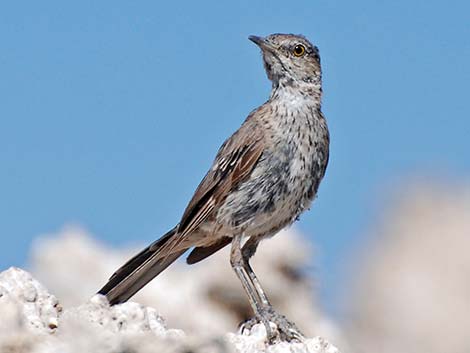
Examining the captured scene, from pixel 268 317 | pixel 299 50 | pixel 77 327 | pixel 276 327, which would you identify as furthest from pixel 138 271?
pixel 77 327

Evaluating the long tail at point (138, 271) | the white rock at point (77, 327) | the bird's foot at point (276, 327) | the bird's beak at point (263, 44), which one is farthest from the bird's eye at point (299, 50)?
the white rock at point (77, 327)

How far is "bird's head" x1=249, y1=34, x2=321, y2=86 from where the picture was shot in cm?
1209

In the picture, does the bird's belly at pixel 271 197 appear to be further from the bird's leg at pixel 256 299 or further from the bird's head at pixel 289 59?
the bird's head at pixel 289 59

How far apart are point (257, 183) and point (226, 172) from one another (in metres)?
0.32

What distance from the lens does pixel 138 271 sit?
37.3ft

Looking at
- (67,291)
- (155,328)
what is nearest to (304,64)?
(67,291)

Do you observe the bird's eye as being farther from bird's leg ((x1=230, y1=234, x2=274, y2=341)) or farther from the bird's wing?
bird's leg ((x1=230, y1=234, x2=274, y2=341))

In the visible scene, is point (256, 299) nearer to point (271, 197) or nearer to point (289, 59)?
point (271, 197)

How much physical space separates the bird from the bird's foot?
83cm

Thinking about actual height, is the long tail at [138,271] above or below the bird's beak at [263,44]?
below

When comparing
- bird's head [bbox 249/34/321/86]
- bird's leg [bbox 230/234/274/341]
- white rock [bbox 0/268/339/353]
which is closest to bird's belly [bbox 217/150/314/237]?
bird's leg [bbox 230/234/274/341]

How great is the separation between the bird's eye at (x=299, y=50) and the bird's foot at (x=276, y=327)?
239 centimetres

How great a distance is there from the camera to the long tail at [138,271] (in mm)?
11148

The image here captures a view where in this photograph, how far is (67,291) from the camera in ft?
40.6
